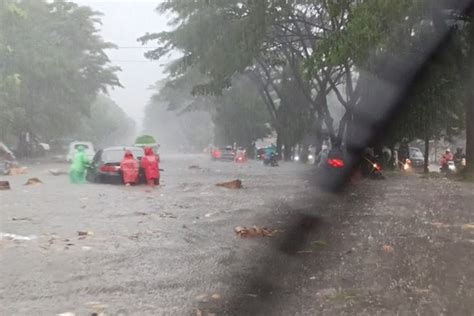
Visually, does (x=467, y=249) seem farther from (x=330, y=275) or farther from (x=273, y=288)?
(x=273, y=288)

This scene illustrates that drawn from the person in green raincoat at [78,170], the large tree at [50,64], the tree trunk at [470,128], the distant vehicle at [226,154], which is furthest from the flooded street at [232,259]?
the distant vehicle at [226,154]

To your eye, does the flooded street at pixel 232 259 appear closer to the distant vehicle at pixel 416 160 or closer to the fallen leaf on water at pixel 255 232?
the fallen leaf on water at pixel 255 232

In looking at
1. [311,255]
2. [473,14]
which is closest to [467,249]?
[311,255]

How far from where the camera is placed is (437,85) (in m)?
24.1

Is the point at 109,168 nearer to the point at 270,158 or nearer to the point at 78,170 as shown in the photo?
the point at 78,170

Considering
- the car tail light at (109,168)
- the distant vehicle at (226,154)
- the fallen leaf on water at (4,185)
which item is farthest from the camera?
the distant vehicle at (226,154)

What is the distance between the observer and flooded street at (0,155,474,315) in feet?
18.4

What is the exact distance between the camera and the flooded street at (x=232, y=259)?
18.4ft

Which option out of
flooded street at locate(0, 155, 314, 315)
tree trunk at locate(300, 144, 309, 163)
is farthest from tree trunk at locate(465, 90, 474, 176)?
tree trunk at locate(300, 144, 309, 163)

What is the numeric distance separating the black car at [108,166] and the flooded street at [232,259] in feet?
18.6

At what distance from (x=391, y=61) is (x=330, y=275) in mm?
18561

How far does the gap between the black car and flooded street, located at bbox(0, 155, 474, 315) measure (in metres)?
5.67

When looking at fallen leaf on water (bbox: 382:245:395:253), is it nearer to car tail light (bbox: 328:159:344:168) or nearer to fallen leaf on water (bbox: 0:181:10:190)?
car tail light (bbox: 328:159:344:168)

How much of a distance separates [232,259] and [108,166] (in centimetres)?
1306
